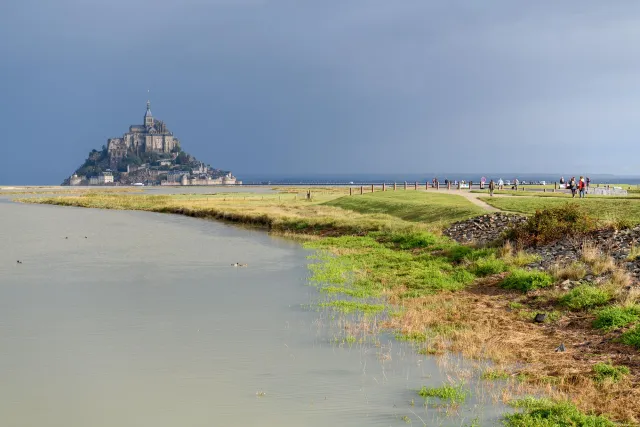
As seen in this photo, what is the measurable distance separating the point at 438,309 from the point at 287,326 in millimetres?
4906

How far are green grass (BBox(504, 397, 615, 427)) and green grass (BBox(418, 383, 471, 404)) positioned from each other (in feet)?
3.58

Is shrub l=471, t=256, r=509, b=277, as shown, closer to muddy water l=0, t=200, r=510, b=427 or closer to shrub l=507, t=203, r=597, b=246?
shrub l=507, t=203, r=597, b=246

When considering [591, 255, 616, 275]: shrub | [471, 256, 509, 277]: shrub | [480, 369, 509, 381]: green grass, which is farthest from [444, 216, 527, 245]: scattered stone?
[480, 369, 509, 381]: green grass

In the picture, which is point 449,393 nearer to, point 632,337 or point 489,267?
point 632,337

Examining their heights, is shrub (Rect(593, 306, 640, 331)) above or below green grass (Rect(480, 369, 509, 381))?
above

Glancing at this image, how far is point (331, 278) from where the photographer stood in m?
25.6

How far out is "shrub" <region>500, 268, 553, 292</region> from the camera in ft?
68.7

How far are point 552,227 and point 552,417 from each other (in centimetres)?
1905

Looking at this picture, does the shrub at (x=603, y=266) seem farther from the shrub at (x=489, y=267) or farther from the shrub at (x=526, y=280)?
the shrub at (x=489, y=267)

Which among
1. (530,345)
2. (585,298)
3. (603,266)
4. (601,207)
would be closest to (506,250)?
(603,266)

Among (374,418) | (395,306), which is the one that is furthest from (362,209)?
(374,418)

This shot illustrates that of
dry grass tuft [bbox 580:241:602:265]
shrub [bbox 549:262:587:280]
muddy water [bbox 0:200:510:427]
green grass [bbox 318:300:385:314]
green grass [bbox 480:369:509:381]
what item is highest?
dry grass tuft [bbox 580:241:602:265]

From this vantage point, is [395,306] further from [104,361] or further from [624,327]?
[104,361]

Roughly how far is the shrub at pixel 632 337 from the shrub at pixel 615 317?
2.17 ft
